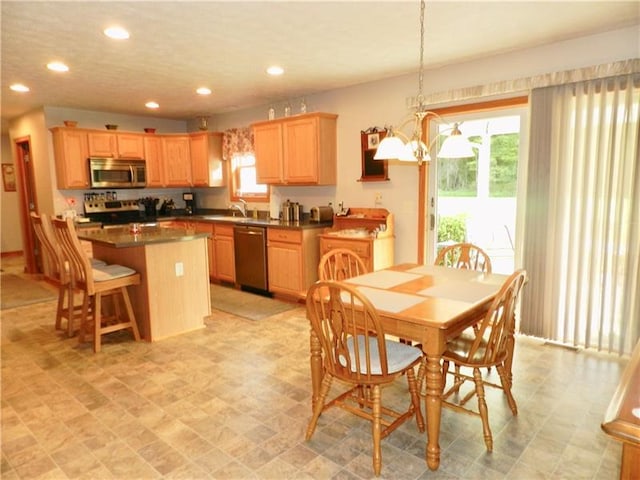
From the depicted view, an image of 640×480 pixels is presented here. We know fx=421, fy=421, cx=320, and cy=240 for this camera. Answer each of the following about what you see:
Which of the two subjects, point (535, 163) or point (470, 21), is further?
point (535, 163)

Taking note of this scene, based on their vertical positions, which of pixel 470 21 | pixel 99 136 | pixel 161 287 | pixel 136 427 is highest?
pixel 470 21

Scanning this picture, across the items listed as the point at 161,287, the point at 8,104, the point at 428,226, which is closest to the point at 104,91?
the point at 8,104

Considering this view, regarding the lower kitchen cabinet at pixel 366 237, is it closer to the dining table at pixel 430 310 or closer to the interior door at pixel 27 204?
the dining table at pixel 430 310

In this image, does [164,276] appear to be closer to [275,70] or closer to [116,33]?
[116,33]

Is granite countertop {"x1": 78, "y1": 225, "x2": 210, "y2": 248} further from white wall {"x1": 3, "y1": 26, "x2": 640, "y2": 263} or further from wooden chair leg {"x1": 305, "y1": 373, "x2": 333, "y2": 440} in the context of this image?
wooden chair leg {"x1": 305, "y1": 373, "x2": 333, "y2": 440}

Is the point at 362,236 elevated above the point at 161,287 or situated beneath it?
elevated above

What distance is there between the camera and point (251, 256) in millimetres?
5246

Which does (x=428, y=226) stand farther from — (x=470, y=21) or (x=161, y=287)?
(x=161, y=287)

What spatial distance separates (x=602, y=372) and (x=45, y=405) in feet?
12.4

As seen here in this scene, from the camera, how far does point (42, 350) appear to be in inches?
140

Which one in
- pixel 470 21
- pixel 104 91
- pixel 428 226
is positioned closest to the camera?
pixel 470 21

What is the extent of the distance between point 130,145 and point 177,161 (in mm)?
700

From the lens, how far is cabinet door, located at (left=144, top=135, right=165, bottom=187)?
631 centimetres

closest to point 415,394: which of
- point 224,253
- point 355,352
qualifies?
point 355,352
